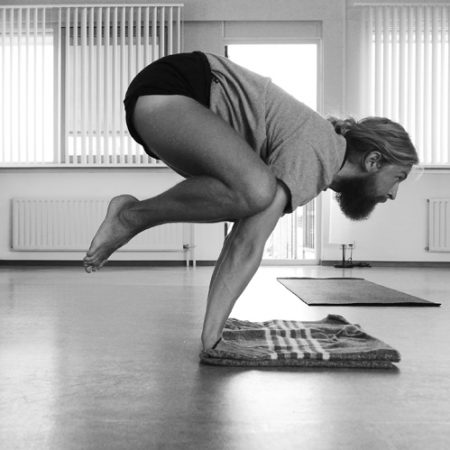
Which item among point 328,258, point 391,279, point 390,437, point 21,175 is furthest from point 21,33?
point 390,437

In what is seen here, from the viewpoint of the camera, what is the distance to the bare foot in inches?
67.6

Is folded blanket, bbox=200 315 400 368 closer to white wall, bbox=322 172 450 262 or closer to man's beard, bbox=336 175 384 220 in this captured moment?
man's beard, bbox=336 175 384 220

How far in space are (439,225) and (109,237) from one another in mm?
4984

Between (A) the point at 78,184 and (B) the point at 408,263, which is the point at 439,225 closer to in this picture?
(B) the point at 408,263

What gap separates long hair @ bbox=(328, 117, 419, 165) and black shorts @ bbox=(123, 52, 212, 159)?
14.5 inches

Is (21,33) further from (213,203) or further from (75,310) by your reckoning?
(213,203)

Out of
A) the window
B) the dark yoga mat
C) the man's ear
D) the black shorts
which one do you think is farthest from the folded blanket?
the window

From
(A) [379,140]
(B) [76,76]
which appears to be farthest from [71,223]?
(A) [379,140]

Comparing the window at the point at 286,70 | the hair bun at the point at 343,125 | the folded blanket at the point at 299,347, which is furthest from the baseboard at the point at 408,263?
the hair bun at the point at 343,125

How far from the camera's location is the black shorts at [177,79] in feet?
5.15

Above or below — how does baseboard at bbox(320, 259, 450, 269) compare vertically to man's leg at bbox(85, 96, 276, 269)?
below

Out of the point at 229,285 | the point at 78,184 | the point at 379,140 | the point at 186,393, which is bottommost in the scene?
the point at 186,393

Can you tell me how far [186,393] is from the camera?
1.22m

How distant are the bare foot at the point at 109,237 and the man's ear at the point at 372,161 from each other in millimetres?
609
